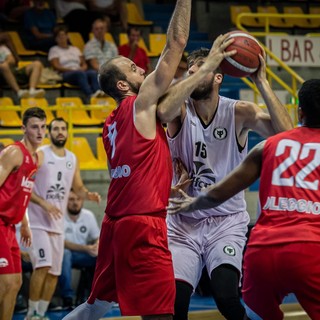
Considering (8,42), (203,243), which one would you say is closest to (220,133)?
(203,243)

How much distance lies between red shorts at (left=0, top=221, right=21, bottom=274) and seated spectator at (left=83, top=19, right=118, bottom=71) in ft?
19.6

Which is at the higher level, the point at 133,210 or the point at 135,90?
the point at 135,90

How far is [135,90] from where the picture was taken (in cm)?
606

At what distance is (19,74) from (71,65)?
88 centimetres

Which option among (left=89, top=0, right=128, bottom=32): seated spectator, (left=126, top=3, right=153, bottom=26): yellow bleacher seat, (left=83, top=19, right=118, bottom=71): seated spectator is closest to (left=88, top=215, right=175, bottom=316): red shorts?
(left=83, top=19, right=118, bottom=71): seated spectator

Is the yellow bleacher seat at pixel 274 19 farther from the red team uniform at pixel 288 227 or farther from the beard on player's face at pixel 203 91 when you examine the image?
the red team uniform at pixel 288 227

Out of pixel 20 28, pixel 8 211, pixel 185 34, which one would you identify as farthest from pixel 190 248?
pixel 20 28

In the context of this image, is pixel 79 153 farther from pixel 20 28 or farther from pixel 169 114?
pixel 169 114

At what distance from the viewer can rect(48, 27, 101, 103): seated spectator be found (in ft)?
45.3

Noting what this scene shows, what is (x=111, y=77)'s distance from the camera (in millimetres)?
6008

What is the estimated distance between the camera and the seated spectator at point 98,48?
14.2m

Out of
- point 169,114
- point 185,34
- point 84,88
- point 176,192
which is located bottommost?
point 84,88

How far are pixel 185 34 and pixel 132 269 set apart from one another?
4.88 feet

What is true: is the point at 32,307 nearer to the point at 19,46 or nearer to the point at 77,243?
the point at 77,243
